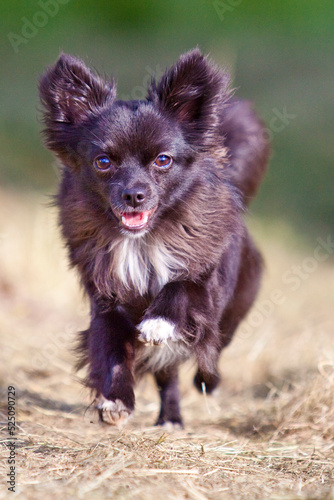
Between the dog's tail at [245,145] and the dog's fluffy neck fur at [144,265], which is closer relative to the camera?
the dog's fluffy neck fur at [144,265]

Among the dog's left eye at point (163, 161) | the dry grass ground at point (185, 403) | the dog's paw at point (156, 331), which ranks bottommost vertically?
the dry grass ground at point (185, 403)

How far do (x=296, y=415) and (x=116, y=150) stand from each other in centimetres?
268

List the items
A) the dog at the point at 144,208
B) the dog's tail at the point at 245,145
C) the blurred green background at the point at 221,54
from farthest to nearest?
the blurred green background at the point at 221,54
the dog's tail at the point at 245,145
the dog at the point at 144,208

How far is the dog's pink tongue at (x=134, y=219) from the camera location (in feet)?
13.2

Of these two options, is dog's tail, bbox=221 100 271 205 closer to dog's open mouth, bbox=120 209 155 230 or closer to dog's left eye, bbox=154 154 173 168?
dog's left eye, bbox=154 154 173 168

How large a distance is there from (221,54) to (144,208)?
832 cm

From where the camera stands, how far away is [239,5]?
602 inches

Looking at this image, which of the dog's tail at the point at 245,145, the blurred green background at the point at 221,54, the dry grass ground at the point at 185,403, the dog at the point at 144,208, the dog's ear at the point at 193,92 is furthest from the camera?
the blurred green background at the point at 221,54

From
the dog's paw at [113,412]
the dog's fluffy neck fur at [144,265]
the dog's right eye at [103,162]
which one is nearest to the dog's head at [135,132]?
the dog's right eye at [103,162]

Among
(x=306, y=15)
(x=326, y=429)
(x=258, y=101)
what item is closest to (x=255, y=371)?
(x=326, y=429)

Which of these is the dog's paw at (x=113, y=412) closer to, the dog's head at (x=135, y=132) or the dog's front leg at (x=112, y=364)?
the dog's front leg at (x=112, y=364)

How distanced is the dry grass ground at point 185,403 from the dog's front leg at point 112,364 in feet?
0.72

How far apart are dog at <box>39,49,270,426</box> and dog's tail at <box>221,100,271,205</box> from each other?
0.63 m

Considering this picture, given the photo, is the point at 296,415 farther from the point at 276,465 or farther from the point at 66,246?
the point at 66,246
